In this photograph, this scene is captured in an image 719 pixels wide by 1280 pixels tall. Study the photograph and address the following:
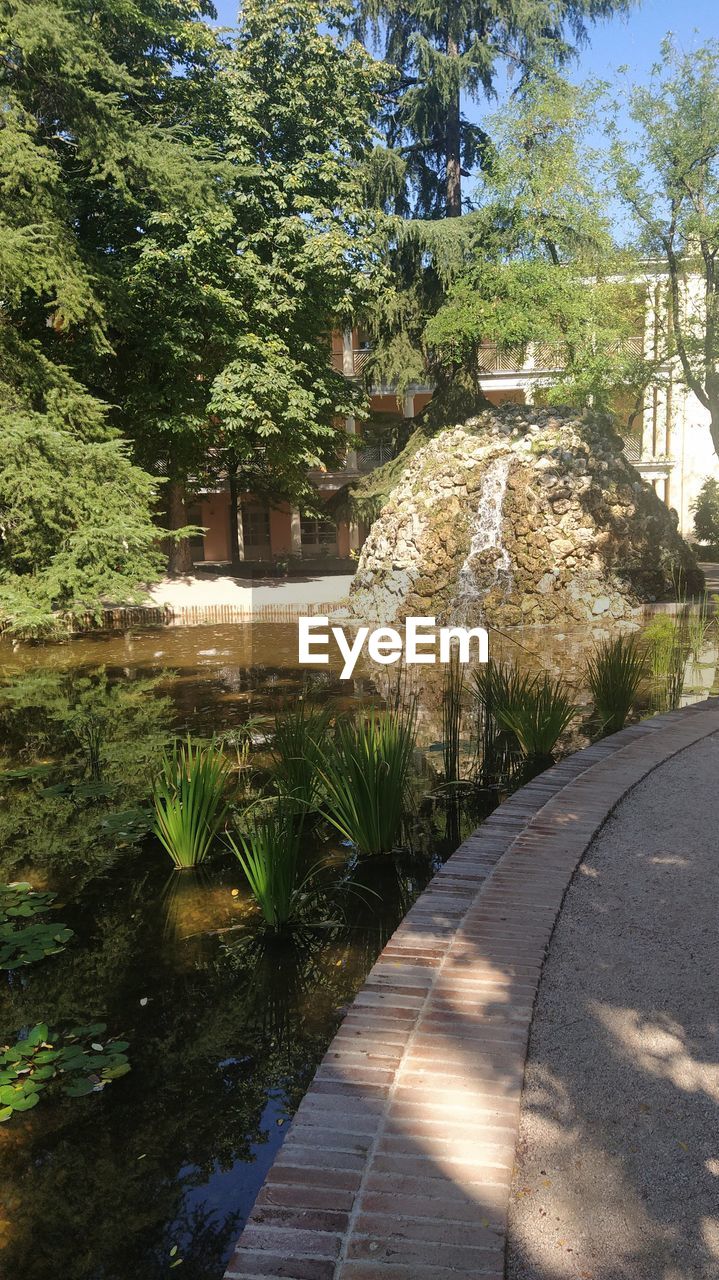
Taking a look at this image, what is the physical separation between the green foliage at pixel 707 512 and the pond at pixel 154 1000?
76.9 feet

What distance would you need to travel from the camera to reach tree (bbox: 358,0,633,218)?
21562mm

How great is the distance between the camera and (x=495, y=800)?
561 cm

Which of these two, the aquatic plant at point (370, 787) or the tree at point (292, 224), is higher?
the tree at point (292, 224)

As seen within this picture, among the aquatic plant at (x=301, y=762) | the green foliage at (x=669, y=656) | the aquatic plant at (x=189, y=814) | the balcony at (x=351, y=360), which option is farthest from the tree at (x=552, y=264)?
the aquatic plant at (x=189, y=814)

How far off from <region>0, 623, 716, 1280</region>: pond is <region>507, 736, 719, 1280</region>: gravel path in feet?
2.67

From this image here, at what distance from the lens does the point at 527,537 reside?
15.6m

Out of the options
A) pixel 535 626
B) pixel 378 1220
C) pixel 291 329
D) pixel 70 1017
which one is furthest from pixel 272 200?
pixel 378 1220

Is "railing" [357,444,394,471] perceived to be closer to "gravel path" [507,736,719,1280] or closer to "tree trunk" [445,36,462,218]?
"tree trunk" [445,36,462,218]

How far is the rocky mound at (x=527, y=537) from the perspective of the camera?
15156 mm

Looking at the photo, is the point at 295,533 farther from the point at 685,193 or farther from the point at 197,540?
the point at 685,193

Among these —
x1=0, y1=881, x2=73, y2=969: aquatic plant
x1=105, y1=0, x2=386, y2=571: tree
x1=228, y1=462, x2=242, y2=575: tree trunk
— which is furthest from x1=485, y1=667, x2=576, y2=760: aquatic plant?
x1=228, y1=462, x2=242, y2=575: tree trunk

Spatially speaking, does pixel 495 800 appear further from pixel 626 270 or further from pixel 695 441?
pixel 695 441

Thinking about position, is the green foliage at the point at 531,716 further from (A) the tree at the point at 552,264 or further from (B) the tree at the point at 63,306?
(A) the tree at the point at 552,264

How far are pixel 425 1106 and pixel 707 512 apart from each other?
28985 millimetres
